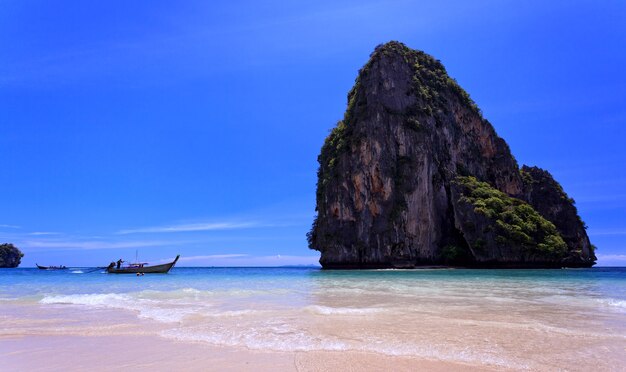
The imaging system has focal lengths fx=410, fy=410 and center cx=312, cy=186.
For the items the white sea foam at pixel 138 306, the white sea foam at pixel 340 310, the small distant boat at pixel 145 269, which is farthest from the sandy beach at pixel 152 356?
the small distant boat at pixel 145 269

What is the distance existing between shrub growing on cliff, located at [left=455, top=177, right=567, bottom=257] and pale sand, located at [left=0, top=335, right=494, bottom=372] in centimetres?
4915

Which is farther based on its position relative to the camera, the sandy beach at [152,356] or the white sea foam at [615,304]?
the white sea foam at [615,304]

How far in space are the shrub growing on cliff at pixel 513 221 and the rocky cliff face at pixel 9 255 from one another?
4519 inches

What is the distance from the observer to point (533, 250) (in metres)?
49.1

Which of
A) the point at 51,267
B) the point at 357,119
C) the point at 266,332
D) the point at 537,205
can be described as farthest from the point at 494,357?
the point at 51,267

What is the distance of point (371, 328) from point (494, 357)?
2250 millimetres

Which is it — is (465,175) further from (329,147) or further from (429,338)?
(429,338)

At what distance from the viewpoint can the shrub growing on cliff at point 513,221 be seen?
48.8 meters

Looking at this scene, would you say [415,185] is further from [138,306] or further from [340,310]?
[138,306]

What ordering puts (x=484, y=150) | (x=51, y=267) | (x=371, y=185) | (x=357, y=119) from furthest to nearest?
(x=51, y=267) → (x=484, y=150) → (x=357, y=119) → (x=371, y=185)

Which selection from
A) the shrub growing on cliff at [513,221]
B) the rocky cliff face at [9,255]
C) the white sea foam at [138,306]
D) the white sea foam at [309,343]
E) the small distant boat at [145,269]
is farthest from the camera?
the rocky cliff face at [9,255]

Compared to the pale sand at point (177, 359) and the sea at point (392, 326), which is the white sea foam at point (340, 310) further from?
the pale sand at point (177, 359)

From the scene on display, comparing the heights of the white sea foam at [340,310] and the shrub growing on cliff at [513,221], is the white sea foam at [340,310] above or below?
below

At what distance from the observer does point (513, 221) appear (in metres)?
50.7
